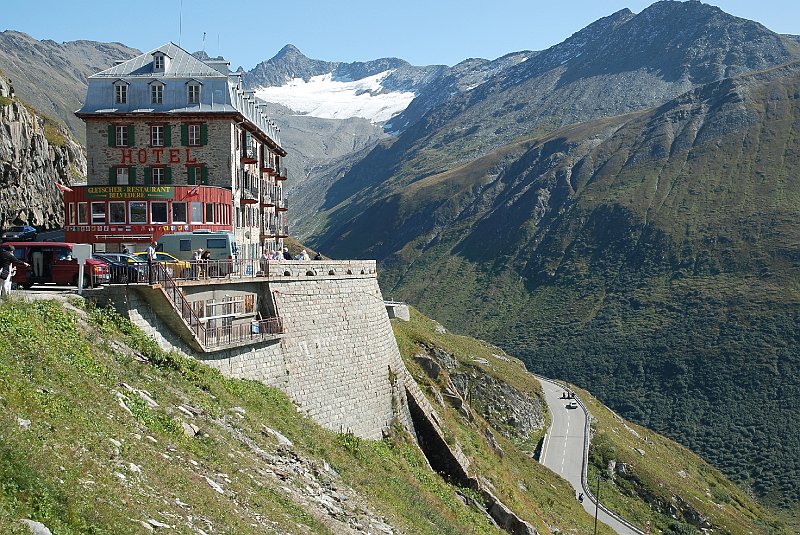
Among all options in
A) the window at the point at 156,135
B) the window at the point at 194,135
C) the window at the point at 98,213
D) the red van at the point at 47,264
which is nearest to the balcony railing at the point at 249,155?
the window at the point at 194,135

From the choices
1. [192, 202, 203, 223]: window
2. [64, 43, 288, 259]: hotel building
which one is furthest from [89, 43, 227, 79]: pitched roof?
[192, 202, 203, 223]: window

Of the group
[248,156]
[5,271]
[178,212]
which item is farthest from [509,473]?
[5,271]

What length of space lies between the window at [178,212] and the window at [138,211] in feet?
4.90

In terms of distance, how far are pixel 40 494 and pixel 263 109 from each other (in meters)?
57.6

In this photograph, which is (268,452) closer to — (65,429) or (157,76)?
(65,429)

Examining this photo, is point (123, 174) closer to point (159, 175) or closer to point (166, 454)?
point (159, 175)

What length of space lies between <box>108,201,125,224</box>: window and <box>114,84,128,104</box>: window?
9.77 m

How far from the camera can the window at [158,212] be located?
41.0 metres

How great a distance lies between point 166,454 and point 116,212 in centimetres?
2665

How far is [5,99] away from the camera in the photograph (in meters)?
74.5

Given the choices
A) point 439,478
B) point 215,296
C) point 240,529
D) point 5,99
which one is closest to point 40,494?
point 240,529

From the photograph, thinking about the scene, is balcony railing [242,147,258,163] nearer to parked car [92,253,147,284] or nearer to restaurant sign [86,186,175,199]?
restaurant sign [86,186,175,199]

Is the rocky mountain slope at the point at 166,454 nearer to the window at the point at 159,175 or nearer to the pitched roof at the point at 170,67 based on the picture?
the window at the point at 159,175

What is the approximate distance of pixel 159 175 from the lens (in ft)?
153
